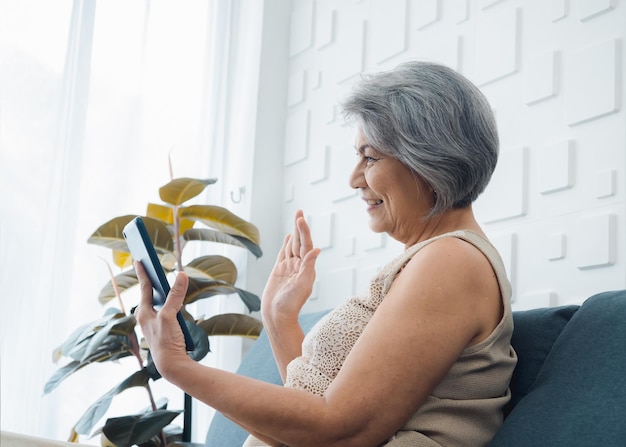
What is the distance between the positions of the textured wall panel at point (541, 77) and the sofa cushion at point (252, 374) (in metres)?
0.84

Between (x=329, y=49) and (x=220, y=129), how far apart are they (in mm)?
566

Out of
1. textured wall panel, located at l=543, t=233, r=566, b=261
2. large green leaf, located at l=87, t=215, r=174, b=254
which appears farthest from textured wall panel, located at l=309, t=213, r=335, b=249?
textured wall panel, located at l=543, t=233, r=566, b=261

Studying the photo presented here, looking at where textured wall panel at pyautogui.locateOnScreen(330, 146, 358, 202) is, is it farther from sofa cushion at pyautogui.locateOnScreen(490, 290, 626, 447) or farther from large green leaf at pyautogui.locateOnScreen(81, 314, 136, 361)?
sofa cushion at pyautogui.locateOnScreen(490, 290, 626, 447)

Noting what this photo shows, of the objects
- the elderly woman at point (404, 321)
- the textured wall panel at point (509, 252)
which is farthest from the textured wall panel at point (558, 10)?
the elderly woman at point (404, 321)

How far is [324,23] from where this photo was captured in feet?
11.1

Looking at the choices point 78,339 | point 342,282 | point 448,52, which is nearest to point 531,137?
point 448,52

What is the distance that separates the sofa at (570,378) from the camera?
1280 mm

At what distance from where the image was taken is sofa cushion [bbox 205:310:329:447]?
7.13 feet

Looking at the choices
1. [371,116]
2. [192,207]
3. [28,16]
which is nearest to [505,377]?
[371,116]

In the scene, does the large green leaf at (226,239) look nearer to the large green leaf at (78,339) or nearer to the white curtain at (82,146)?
the white curtain at (82,146)

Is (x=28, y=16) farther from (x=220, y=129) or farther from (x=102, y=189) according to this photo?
(x=220, y=129)

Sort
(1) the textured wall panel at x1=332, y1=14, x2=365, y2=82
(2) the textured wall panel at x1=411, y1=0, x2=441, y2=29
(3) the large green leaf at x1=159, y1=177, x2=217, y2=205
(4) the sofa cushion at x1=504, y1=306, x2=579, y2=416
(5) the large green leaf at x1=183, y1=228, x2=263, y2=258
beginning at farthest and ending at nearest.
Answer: (1) the textured wall panel at x1=332, y1=14, x2=365, y2=82
(5) the large green leaf at x1=183, y1=228, x2=263, y2=258
(3) the large green leaf at x1=159, y1=177, x2=217, y2=205
(2) the textured wall panel at x1=411, y1=0, x2=441, y2=29
(4) the sofa cushion at x1=504, y1=306, x2=579, y2=416

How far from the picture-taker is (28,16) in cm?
293

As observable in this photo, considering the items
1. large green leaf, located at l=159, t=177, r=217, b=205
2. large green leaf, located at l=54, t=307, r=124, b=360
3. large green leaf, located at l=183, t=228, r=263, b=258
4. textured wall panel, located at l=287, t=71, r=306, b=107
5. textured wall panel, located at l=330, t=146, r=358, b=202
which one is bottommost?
large green leaf, located at l=54, t=307, r=124, b=360
